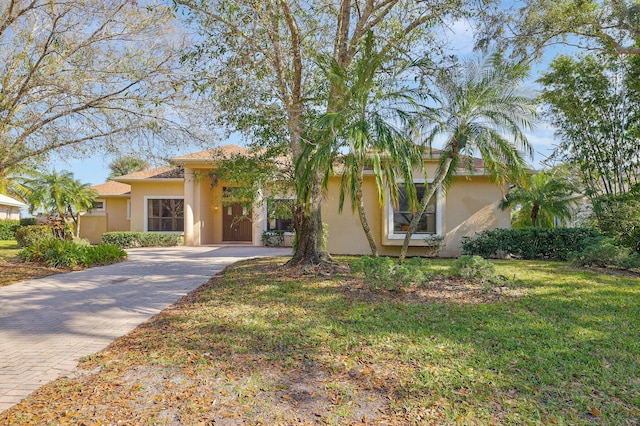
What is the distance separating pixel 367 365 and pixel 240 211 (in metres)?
18.6

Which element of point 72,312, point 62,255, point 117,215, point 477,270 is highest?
point 117,215

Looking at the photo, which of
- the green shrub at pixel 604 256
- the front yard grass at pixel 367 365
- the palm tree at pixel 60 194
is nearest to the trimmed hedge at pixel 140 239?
the palm tree at pixel 60 194

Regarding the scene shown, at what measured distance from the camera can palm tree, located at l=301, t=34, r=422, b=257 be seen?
665 cm

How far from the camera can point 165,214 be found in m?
19.6

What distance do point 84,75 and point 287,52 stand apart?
16.7 feet

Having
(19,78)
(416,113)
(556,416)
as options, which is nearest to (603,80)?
(416,113)

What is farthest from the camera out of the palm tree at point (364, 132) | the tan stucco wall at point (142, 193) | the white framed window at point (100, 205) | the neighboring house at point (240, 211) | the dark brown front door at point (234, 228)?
the white framed window at point (100, 205)

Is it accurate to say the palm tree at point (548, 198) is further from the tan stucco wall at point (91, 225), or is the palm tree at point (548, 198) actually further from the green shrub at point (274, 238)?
the tan stucco wall at point (91, 225)

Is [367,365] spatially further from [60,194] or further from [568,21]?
[60,194]

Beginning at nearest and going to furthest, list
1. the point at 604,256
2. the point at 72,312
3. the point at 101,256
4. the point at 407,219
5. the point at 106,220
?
1. the point at 72,312
2. the point at 604,256
3. the point at 101,256
4. the point at 407,219
5. the point at 106,220

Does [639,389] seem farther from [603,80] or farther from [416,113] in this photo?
[603,80]

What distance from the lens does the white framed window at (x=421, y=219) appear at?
14141 millimetres

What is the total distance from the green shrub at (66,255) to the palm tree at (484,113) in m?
9.97

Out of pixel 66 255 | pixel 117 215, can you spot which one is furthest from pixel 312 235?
pixel 117 215
